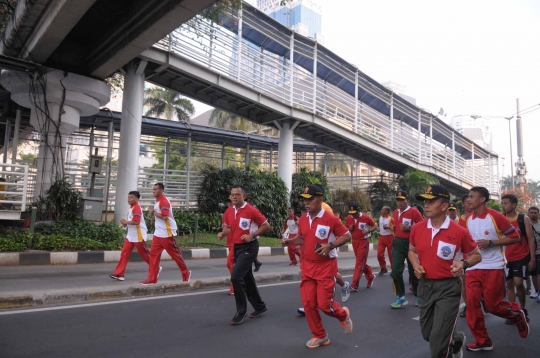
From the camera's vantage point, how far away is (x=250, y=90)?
1633 centimetres

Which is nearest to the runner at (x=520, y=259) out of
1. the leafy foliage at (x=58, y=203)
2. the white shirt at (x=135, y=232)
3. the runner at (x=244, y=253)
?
the runner at (x=244, y=253)

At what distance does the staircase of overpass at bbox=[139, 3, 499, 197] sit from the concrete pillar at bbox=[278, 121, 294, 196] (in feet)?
1.27

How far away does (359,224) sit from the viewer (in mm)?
8922

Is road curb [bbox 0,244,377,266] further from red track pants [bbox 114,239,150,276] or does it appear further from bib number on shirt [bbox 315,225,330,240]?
bib number on shirt [bbox 315,225,330,240]

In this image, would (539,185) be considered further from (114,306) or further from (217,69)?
(114,306)

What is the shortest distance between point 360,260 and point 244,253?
10.6 ft

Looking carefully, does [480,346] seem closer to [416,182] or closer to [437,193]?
[437,193]

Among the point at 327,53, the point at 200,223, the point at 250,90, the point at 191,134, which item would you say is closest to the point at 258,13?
the point at 250,90

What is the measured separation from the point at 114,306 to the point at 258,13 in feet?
43.2

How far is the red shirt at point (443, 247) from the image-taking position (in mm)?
4016

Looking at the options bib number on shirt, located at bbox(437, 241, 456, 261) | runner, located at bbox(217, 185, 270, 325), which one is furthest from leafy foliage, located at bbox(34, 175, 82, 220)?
bib number on shirt, located at bbox(437, 241, 456, 261)

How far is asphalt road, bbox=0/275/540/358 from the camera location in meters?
4.50

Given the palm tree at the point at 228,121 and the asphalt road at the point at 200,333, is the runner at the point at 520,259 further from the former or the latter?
the palm tree at the point at 228,121

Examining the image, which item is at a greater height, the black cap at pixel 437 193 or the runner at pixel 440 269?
the black cap at pixel 437 193
